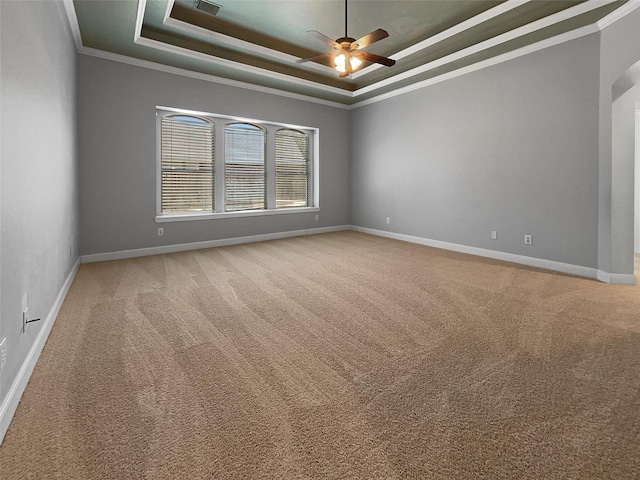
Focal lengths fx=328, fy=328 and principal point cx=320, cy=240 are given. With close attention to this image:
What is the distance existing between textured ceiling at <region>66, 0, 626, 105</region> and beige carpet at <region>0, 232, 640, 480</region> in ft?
10.1

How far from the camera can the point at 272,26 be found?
4422 mm

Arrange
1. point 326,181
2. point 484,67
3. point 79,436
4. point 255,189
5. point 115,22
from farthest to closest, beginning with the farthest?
point 326,181 → point 255,189 → point 484,67 → point 115,22 → point 79,436

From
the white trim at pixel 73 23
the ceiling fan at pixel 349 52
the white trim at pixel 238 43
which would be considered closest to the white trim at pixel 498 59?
the white trim at pixel 238 43

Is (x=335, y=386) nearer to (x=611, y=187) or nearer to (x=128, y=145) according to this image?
(x=611, y=187)

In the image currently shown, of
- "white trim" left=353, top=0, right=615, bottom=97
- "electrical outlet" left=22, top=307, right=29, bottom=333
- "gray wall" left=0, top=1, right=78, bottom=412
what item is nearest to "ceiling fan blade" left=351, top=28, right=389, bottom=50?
"white trim" left=353, top=0, right=615, bottom=97

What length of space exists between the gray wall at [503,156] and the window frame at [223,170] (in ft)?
4.64

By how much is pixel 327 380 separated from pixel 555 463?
3.47 ft

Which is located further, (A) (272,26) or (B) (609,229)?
(A) (272,26)

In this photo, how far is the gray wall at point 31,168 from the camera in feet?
5.45

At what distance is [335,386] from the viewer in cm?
181

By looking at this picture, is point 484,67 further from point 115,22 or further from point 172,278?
point 172,278

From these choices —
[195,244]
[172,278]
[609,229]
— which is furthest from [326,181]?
[609,229]

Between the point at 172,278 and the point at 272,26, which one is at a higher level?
the point at 272,26

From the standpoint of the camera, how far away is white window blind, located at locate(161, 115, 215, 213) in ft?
17.9
